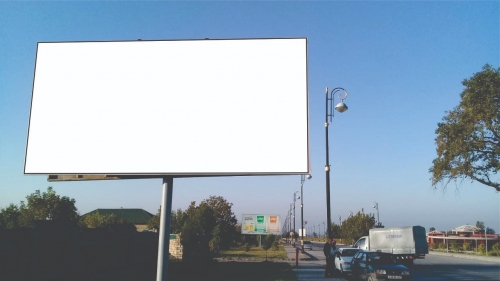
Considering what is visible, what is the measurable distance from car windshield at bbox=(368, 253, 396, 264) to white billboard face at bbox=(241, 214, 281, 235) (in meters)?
35.2

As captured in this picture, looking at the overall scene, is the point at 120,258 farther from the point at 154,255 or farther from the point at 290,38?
the point at 290,38

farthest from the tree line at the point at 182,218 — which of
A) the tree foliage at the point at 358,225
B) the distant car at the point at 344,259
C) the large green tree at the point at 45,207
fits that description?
the tree foliage at the point at 358,225

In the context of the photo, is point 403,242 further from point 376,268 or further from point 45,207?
point 45,207

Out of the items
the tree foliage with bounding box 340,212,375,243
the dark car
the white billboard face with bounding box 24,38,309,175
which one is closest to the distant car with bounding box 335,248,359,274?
the dark car

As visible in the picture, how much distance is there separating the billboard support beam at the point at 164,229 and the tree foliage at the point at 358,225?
5973 cm

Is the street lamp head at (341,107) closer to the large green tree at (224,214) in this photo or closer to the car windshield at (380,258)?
the car windshield at (380,258)

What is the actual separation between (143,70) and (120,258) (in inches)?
414

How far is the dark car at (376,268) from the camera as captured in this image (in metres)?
15.8

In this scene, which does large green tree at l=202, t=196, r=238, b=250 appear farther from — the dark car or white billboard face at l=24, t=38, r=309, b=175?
white billboard face at l=24, t=38, r=309, b=175

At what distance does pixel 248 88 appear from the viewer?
8305 millimetres

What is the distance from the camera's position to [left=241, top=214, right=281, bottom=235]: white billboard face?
5241 cm

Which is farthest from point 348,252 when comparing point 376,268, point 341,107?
point 341,107

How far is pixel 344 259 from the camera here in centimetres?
2139

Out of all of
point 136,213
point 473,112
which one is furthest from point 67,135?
point 136,213
